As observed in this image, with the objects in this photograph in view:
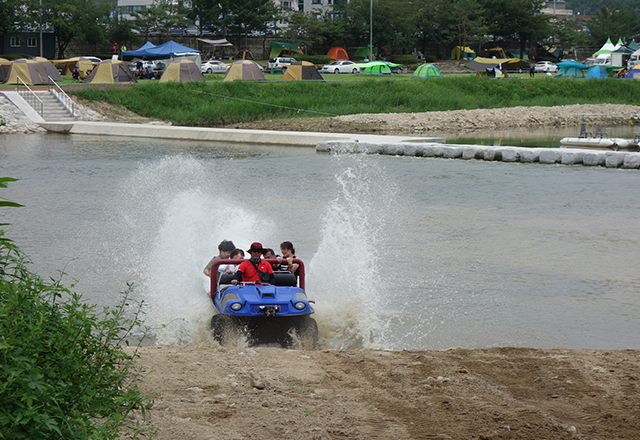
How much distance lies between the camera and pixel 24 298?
4.62 metres

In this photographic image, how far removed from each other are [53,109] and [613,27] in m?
92.4

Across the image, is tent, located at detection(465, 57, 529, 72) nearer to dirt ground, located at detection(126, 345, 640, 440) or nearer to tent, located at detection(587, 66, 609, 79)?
tent, located at detection(587, 66, 609, 79)

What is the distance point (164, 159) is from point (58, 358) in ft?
79.1

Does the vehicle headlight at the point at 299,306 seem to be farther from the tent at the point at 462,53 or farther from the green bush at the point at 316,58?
the tent at the point at 462,53

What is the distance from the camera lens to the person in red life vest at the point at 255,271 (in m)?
10.1

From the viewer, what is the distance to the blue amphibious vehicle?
9.09 metres

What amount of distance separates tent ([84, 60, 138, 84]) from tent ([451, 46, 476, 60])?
50043 mm

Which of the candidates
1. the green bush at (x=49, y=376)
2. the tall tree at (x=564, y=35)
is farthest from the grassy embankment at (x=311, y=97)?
the tall tree at (x=564, y=35)

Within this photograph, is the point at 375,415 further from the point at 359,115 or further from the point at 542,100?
the point at 542,100

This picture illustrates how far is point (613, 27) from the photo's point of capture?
108 meters

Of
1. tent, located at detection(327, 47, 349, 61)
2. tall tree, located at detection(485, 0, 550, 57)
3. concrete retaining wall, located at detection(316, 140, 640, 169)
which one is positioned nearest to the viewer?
concrete retaining wall, located at detection(316, 140, 640, 169)

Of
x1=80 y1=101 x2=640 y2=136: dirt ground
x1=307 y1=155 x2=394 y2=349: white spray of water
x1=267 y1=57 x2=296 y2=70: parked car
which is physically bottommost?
x1=307 y1=155 x2=394 y2=349: white spray of water

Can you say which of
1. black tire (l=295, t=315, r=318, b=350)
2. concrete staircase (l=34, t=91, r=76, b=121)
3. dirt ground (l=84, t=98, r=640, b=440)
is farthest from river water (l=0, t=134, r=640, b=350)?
concrete staircase (l=34, t=91, r=76, b=121)

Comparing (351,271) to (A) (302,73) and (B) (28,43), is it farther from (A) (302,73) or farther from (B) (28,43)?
(B) (28,43)
